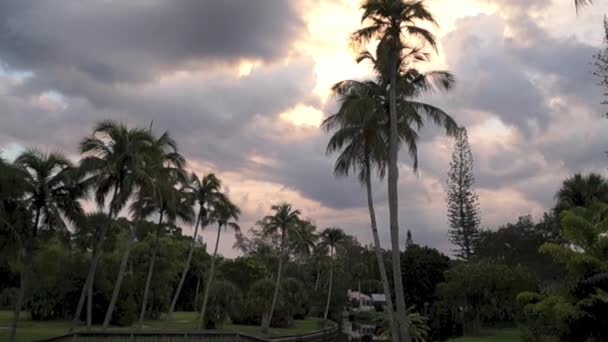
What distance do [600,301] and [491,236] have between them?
49.5m

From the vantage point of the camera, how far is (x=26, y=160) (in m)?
23.4

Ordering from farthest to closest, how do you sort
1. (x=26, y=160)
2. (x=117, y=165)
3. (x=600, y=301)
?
1. (x=117, y=165)
2. (x=26, y=160)
3. (x=600, y=301)

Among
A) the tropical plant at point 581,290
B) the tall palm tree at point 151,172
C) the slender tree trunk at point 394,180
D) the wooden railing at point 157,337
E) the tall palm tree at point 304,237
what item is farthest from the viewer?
the tall palm tree at point 304,237

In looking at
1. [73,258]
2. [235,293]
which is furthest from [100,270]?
Result: [235,293]

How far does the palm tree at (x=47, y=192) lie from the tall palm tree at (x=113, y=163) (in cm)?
134

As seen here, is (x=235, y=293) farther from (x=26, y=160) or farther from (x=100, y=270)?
(x=26, y=160)

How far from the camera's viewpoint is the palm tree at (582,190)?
114ft

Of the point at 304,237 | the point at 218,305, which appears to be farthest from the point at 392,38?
the point at 304,237

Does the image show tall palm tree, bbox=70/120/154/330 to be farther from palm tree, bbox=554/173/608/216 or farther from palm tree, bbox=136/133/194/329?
palm tree, bbox=554/173/608/216

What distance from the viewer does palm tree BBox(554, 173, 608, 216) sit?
3469 centimetres

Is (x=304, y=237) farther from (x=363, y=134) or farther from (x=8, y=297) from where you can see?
(x=363, y=134)

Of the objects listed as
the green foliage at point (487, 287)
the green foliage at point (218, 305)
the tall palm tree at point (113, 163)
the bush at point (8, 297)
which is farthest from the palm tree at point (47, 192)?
the green foliage at point (487, 287)

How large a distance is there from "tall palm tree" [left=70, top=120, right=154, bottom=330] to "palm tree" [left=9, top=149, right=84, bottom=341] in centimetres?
134

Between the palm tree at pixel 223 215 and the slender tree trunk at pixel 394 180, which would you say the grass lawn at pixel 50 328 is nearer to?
the palm tree at pixel 223 215
